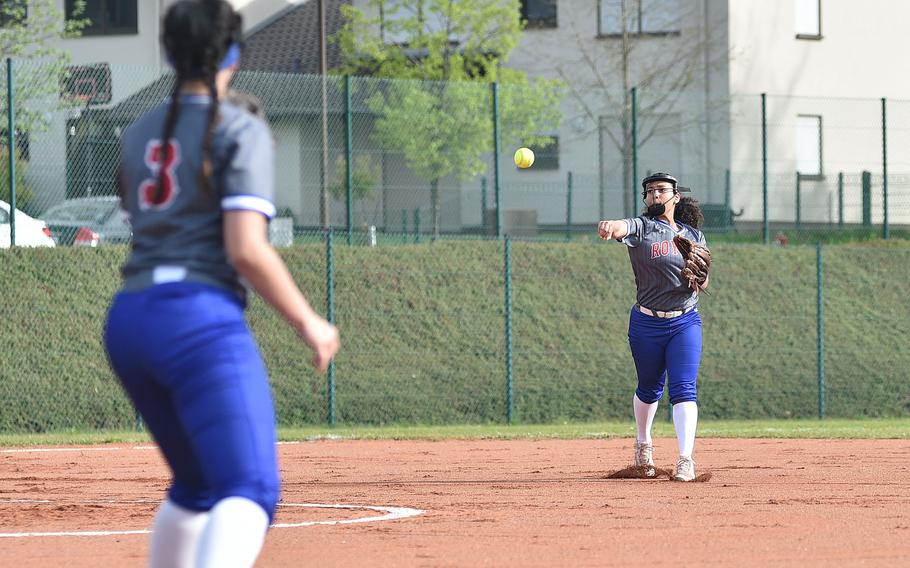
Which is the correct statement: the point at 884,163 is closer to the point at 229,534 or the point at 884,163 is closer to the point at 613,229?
the point at 613,229

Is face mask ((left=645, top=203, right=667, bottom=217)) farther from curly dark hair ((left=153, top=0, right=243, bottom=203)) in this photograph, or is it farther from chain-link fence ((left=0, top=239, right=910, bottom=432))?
chain-link fence ((left=0, top=239, right=910, bottom=432))

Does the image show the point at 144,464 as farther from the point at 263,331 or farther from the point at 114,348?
the point at 114,348

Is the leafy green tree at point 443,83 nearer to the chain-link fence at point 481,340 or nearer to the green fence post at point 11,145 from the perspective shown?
the chain-link fence at point 481,340

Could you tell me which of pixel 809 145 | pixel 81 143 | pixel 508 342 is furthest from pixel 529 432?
pixel 809 145

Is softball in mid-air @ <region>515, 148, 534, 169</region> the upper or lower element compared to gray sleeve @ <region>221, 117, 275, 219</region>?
upper

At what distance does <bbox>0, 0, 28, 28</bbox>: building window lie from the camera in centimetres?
2700

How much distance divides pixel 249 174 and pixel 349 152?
16558 mm

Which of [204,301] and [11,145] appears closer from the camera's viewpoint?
[204,301]

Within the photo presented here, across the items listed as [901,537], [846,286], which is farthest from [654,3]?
[901,537]

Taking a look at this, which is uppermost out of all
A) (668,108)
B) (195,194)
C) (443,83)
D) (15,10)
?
(15,10)

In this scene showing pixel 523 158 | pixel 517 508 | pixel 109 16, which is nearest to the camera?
pixel 517 508

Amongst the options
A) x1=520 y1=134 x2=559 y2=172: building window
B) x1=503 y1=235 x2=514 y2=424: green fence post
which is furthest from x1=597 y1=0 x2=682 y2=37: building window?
x1=503 y1=235 x2=514 y2=424: green fence post

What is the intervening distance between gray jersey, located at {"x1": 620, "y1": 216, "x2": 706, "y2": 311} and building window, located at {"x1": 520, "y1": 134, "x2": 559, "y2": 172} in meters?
17.6

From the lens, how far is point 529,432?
14.5m
